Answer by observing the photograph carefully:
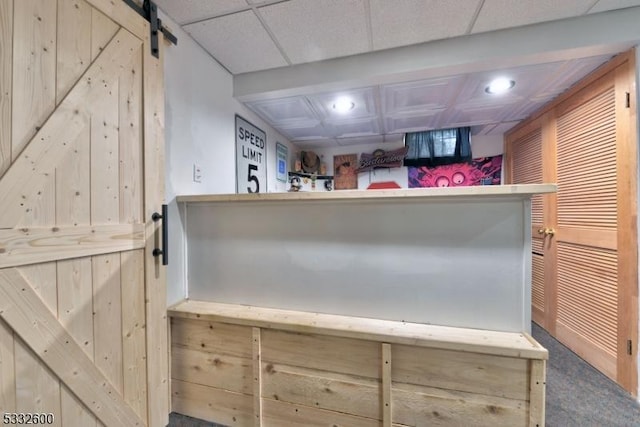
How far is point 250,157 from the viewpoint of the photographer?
2.72 meters

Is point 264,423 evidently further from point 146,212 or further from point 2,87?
point 2,87

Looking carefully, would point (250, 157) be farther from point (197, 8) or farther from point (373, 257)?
point (373, 257)

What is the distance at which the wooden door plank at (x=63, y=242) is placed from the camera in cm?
95

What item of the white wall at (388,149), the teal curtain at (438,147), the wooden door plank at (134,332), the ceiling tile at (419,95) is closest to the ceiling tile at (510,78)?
the ceiling tile at (419,95)

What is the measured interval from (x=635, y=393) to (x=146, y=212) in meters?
3.31

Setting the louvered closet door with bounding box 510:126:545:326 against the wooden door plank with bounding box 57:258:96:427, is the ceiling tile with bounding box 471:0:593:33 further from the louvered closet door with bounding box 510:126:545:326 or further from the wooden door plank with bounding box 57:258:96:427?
the wooden door plank with bounding box 57:258:96:427

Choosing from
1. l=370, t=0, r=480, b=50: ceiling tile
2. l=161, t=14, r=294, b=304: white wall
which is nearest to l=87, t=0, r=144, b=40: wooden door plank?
l=161, t=14, r=294, b=304: white wall

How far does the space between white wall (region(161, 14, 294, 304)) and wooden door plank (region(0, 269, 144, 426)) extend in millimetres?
551

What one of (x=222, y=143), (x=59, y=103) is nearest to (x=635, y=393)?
(x=222, y=143)

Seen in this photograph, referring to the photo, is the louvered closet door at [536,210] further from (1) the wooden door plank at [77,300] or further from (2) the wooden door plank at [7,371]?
(2) the wooden door plank at [7,371]

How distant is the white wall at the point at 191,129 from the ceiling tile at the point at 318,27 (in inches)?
24.5

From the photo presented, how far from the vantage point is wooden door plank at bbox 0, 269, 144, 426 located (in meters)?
0.96

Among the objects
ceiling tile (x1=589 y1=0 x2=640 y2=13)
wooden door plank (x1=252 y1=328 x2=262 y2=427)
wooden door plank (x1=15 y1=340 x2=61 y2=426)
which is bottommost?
wooden door plank (x1=252 y1=328 x2=262 y2=427)

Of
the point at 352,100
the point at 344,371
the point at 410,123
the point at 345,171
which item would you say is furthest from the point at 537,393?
the point at 345,171
